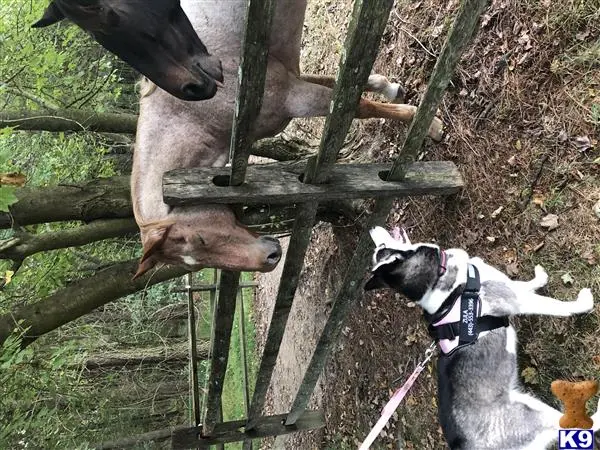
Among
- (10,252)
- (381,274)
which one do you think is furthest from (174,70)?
(10,252)

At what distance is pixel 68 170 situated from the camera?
7082mm

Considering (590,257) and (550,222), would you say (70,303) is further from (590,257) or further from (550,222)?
(590,257)

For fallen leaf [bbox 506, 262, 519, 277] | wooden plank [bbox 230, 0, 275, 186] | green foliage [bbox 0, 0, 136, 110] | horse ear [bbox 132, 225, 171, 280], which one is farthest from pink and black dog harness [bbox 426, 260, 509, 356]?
green foliage [bbox 0, 0, 136, 110]

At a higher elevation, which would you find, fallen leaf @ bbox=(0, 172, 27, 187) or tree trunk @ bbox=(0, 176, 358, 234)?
fallen leaf @ bbox=(0, 172, 27, 187)

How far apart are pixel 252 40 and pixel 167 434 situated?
9232 millimetres

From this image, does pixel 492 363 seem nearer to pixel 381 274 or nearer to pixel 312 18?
pixel 381 274

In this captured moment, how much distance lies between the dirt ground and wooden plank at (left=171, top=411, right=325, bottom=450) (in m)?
1.04

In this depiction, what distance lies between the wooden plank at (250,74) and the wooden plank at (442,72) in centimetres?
100

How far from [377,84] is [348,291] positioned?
198cm

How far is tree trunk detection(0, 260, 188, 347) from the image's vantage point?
4504 mm

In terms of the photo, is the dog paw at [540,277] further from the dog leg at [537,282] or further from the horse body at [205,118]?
the horse body at [205,118]

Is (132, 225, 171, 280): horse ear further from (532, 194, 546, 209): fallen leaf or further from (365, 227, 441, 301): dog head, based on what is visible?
(532, 194, 546, 209): fallen leaf

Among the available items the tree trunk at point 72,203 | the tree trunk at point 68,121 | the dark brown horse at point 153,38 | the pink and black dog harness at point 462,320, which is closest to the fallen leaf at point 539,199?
the pink and black dog harness at point 462,320

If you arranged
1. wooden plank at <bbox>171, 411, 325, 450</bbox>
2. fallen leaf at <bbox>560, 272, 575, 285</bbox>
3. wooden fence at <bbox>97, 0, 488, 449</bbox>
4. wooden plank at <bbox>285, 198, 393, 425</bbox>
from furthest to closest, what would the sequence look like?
wooden plank at <bbox>171, 411, 325, 450</bbox> < wooden plank at <bbox>285, 198, 393, 425</bbox> < fallen leaf at <bbox>560, 272, 575, 285</bbox> < wooden fence at <bbox>97, 0, 488, 449</bbox>
